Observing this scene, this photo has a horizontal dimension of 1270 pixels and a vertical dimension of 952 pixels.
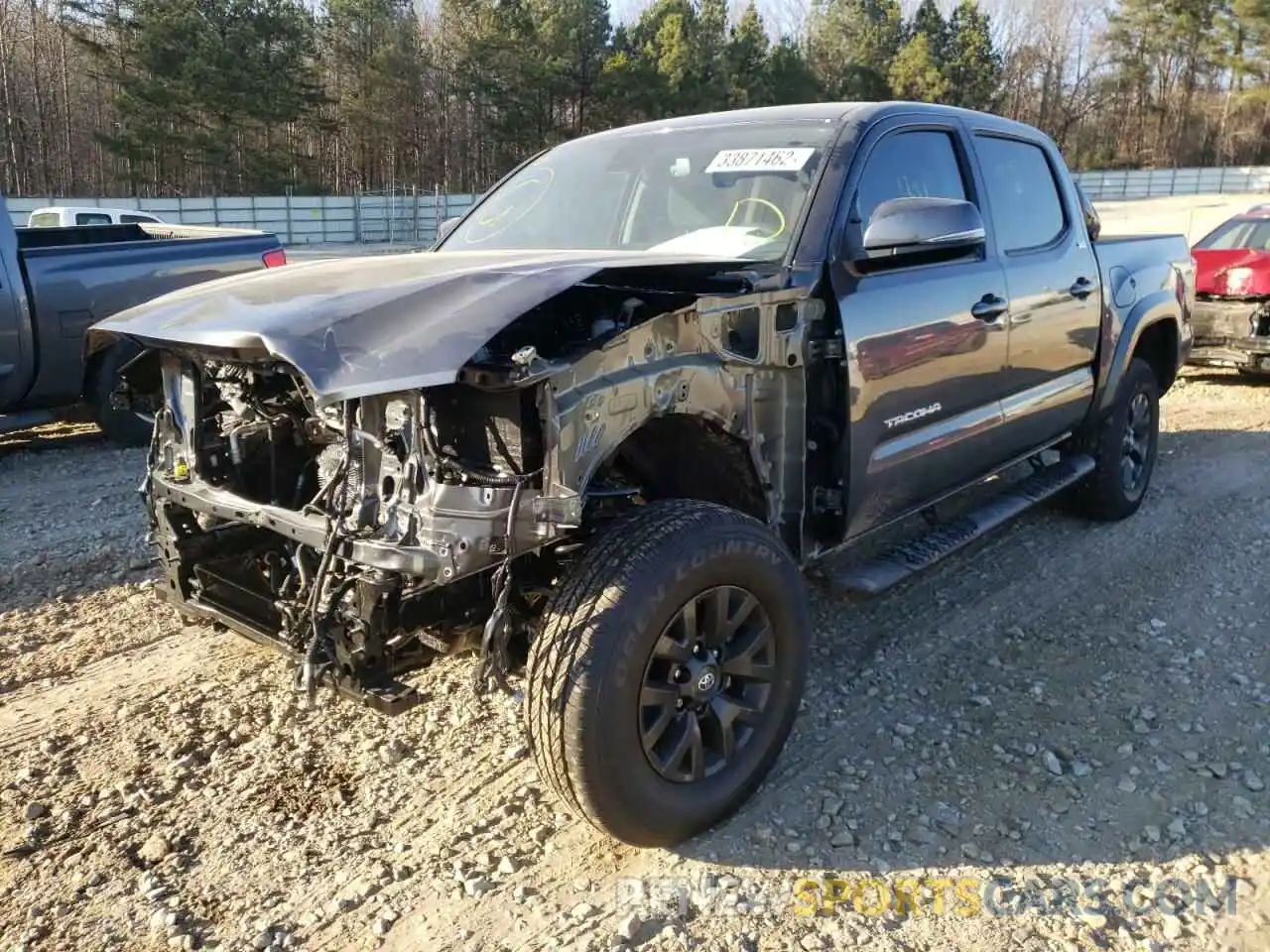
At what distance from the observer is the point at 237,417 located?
312 cm

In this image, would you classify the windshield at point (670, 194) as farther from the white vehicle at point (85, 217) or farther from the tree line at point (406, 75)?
the tree line at point (406, 75)

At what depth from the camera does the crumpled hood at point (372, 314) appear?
228 centimetres

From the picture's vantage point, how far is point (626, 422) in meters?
2.68

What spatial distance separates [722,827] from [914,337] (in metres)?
1.76

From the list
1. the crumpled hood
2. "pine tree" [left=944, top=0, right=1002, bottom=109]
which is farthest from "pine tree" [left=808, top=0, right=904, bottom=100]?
the crumpled hood

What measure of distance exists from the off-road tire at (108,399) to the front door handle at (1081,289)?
5.77m

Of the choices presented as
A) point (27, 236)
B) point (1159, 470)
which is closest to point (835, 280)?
point (1159, 470)

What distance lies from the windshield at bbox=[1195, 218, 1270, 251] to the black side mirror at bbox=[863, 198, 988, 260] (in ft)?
26.3

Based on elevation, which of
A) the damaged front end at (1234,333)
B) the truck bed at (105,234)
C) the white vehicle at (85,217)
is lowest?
the damaged front end at (1234,333)

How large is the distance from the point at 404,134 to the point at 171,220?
17822 millimetres

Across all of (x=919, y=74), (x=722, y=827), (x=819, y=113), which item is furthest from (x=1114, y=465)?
(x=919, y=74)

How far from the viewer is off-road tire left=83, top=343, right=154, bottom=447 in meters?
6.97

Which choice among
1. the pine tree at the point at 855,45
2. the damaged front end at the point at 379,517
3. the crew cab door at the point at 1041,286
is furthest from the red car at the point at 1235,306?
the pine tree at the point at 855,45

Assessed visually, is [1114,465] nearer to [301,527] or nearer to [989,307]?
[989,307]
